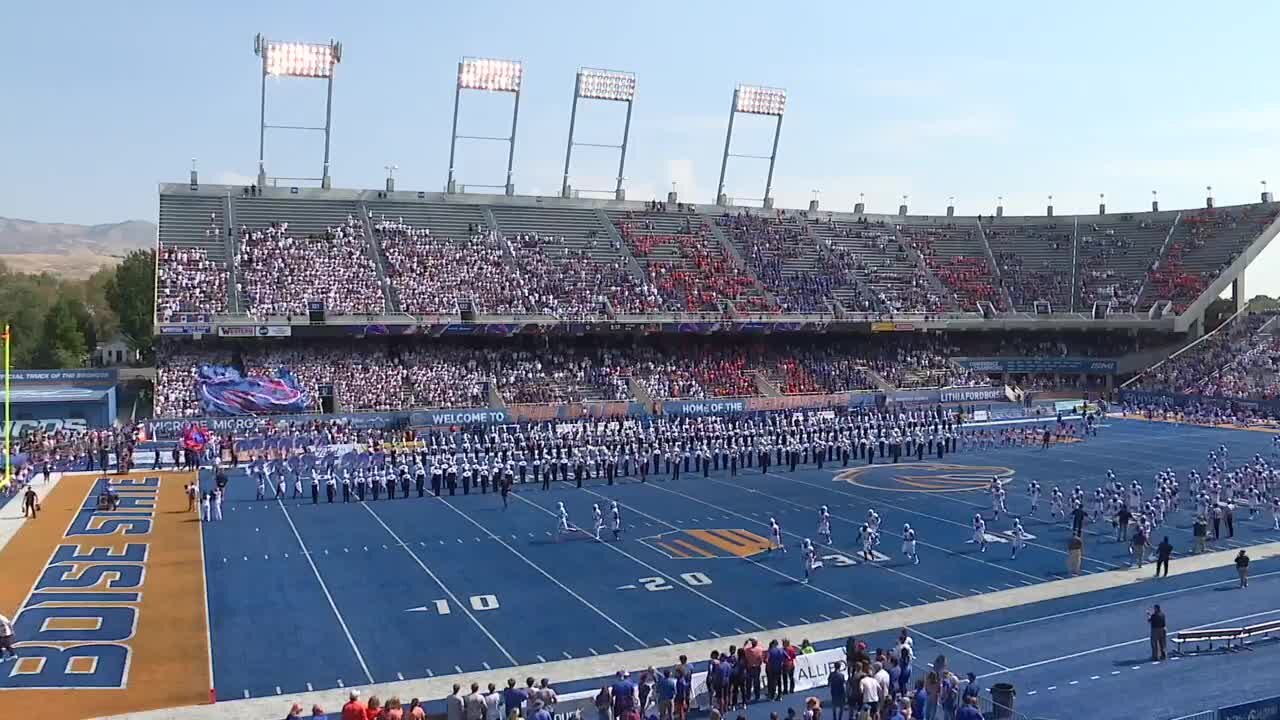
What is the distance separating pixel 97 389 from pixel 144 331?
2151cm

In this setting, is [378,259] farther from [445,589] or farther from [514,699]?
[514,699]

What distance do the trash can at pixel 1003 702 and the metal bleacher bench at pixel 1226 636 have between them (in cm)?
486

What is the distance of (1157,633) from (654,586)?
8624mm

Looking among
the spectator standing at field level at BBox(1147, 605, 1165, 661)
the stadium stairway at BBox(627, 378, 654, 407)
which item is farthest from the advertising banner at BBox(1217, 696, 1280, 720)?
the stadium stairway at BBox(627, 378, 654, 407)

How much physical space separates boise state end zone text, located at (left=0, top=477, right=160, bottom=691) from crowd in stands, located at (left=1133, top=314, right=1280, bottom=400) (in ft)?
153

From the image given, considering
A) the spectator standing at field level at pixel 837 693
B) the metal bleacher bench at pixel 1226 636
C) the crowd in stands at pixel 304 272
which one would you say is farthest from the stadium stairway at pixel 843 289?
the spectator standing at field level at pixel 837 693

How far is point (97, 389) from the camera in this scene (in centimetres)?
4131

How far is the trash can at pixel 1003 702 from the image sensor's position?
43.7ft

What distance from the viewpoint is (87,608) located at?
771 inches

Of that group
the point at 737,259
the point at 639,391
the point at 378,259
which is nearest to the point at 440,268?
the point at 378,259

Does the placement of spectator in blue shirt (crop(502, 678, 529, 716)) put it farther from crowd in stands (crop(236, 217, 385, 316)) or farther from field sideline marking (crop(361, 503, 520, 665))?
crowd in stands (crop(236, 217, 385, 316))

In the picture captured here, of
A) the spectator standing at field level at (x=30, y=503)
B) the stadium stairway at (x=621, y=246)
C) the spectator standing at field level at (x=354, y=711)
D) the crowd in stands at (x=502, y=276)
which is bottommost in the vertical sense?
the spectator standing at field level at (x=30, y=503)

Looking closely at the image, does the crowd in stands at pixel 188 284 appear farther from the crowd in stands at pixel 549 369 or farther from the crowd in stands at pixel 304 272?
the crowd in stands at pixel 549 369

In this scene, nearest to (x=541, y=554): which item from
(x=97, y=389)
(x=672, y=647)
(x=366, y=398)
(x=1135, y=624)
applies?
(x=672, y=647)
